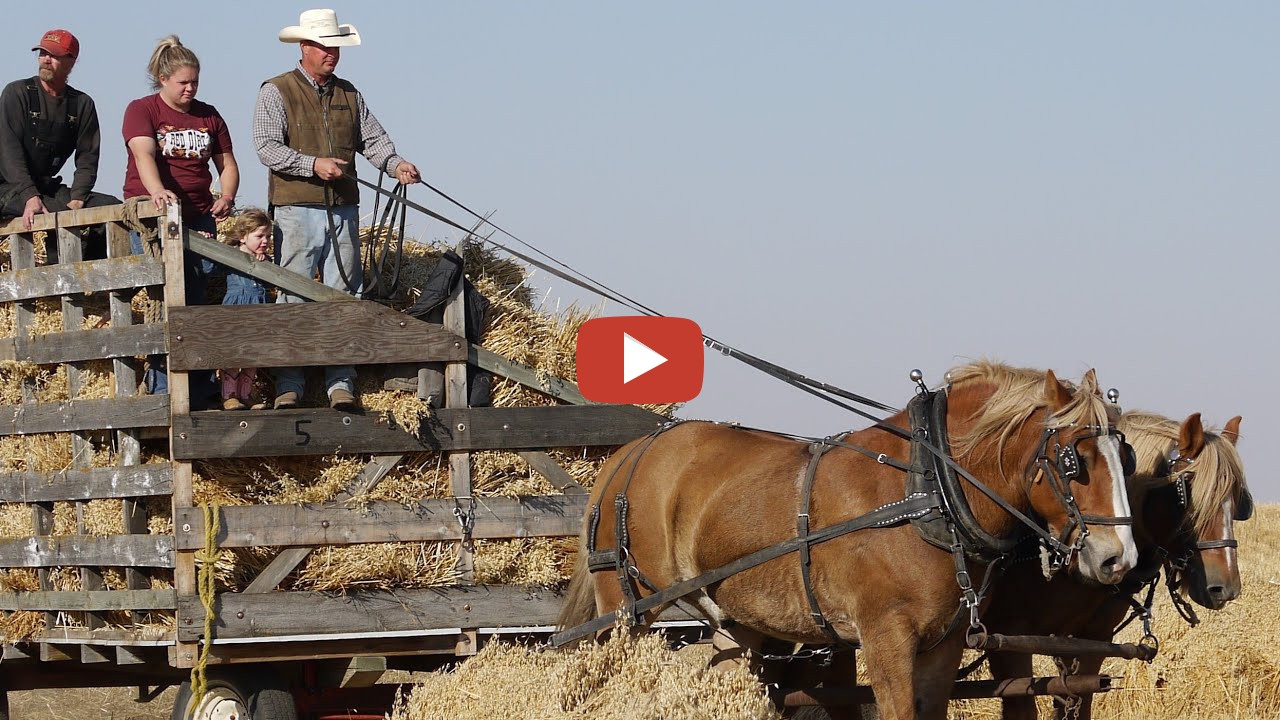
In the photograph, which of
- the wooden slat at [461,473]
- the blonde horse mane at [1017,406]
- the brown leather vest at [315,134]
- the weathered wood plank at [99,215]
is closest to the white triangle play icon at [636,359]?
the wooden slat at [461,473]

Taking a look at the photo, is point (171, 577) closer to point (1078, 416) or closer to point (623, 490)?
point (623, 490)

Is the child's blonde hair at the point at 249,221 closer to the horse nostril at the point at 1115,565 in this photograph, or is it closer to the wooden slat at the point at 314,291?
the wooden slat at the point at 314,291

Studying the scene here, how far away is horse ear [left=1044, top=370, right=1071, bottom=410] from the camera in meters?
5.47

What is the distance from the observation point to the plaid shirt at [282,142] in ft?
24.5

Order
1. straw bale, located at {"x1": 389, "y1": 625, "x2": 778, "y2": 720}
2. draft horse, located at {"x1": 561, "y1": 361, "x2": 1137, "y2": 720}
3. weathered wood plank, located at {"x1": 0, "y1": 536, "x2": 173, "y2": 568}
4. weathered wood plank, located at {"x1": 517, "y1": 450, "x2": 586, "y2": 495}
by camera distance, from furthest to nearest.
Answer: weathered wood plank, located at {"x1": 517, "y1": 450, "x2": 586, "y2": 495}
weathered wood plank, located at {"x1": 0, "y1": 536, "x2": 173, "y2": 568}
draft horse, located at {"x1": 561, "y1": 361, "x2": 1137, "y2": 720}
straw bale, located at {"x1": 389, "y1": 625, "x2": 778, "y2": 720}

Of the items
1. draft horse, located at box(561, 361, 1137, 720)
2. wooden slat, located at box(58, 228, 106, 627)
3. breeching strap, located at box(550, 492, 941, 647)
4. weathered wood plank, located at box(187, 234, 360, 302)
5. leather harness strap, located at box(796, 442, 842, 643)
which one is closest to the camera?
draft horse, located at box(561, 361, 1137, 720)

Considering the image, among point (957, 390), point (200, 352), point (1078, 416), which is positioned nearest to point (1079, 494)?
point (1078, 416)

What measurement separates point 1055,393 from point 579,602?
102 inches

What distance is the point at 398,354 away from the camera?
6.87m

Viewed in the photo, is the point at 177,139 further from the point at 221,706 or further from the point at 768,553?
the point at 768,553

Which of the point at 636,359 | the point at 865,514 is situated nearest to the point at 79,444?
the point at 636,359

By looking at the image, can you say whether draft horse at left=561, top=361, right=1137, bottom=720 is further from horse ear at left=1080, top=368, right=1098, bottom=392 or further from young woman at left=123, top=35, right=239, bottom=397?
young woman at left=123, top=35, right=239, bottom=397

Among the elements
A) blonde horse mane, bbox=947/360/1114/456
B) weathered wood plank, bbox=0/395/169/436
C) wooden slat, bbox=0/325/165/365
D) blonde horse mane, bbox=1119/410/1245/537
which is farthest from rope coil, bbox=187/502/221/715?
blonde horse mane, bbox=1119/410/1245/537

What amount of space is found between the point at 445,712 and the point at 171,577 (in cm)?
198
